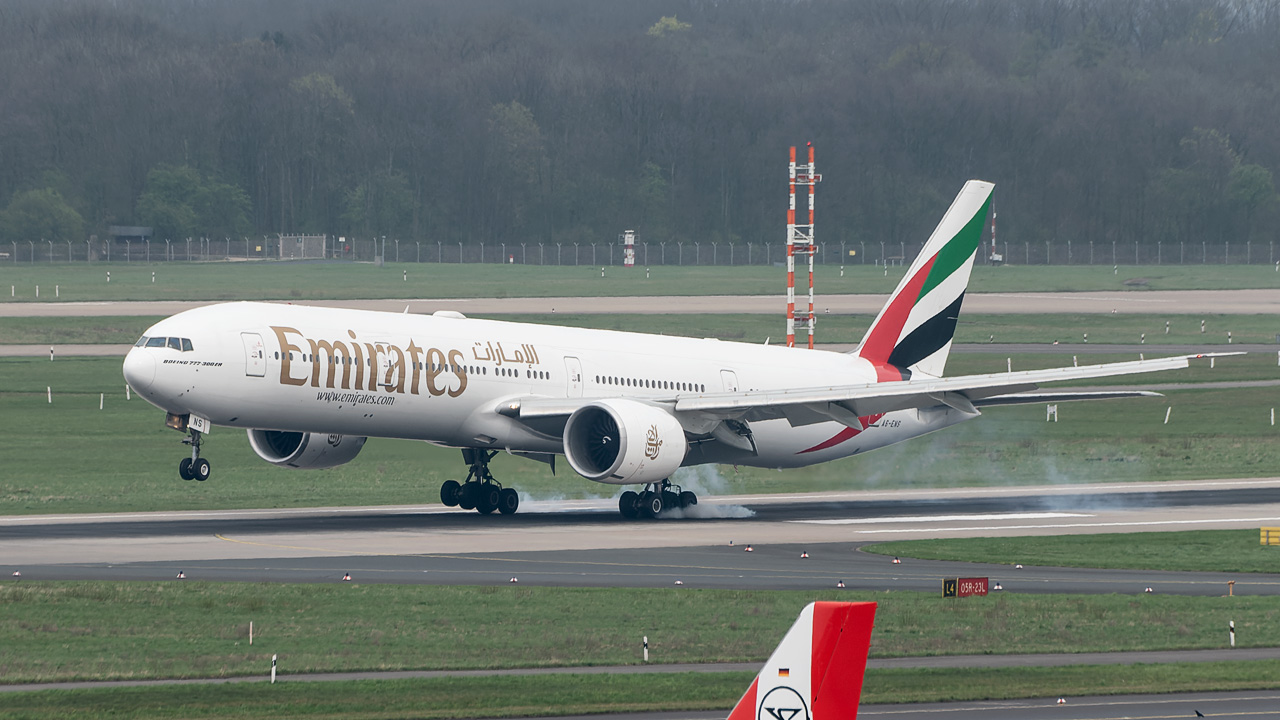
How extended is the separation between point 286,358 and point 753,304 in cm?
8187

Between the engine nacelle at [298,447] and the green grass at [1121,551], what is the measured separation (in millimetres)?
16406

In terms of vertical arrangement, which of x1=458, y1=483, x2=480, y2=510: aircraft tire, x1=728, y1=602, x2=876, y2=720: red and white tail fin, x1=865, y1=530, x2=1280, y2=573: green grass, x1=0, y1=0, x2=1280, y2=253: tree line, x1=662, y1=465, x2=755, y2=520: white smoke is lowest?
x1=662, y1=465, x2=755, y2=520: white smoke

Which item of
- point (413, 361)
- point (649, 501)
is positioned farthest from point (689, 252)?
point (413, 361)

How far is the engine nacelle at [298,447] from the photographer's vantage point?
1909 inches

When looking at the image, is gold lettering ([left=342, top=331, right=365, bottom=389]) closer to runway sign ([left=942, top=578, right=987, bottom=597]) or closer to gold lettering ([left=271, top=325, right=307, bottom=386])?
gold lettering ([left=271, top=325, right=307, bottom=386])

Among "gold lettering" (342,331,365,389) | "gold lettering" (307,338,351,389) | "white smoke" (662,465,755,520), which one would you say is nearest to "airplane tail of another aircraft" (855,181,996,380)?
"white smoke" (662,465,755,520)

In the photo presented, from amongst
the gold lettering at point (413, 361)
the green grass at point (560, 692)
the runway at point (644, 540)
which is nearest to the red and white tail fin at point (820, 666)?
the green grass at point (560, 692)

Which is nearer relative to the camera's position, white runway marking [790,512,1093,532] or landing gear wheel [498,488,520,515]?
white runway marking [790,512,1093,532]

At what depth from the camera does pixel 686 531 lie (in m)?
47.5

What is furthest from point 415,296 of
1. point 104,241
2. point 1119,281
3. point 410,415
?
point 410,415

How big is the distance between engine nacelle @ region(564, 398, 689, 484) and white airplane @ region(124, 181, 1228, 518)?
5 centimetres

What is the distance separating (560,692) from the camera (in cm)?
A: 2564

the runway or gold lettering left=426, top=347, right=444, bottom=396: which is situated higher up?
gold lettering left=426, top=347, right=444, bottom=396

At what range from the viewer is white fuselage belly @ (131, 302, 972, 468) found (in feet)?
141
